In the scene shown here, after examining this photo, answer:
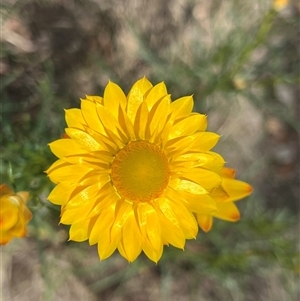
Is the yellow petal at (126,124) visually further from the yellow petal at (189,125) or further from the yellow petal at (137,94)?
the yellow petal at (189,125)

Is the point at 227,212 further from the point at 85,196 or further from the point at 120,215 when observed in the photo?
the point at 85,196

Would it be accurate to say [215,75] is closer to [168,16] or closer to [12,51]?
[168,16]

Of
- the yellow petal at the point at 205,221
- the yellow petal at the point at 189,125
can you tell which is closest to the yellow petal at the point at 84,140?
the yellow petal at the point at 189,125

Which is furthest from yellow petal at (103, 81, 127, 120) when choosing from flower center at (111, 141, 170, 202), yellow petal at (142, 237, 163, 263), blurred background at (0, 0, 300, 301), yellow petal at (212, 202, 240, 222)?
blurred background at (0, 0, 300, 301)

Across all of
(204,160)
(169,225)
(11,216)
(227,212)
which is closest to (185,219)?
(169,225)

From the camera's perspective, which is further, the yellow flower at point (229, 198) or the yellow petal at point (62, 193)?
the yellow flower at point (229, 198)

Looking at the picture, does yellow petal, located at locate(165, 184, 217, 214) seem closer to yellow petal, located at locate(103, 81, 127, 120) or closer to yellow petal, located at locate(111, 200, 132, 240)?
yellow petal, located at locate(111, 200, 132, 240)
